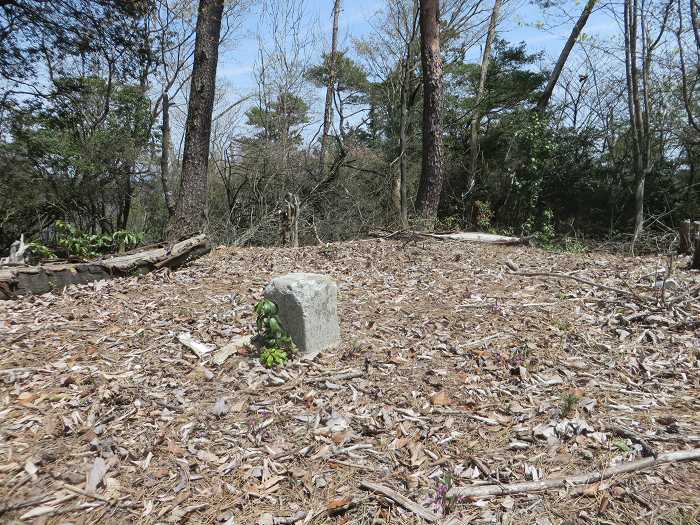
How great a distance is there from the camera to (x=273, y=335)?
3.17 meters

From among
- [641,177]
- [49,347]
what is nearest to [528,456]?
[49,347]

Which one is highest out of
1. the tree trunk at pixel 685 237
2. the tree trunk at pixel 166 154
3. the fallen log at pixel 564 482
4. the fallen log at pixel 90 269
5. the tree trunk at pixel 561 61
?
the tree trunk at pixel 561 61

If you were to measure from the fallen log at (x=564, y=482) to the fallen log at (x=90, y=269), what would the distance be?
4.43 meters

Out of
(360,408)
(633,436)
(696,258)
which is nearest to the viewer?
(633,436)

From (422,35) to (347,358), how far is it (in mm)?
6951

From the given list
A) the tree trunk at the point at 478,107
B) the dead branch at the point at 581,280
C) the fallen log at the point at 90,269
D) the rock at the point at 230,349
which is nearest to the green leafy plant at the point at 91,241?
the fallen log at the point at 90,269

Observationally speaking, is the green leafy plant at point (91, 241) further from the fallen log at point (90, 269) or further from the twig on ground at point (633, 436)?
the twig on ground at point (633, 436)

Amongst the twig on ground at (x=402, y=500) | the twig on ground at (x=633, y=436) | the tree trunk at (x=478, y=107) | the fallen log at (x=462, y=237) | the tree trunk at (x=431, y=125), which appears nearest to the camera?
the twig on ground at (x=402, y=500)

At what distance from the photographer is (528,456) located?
7.31ft

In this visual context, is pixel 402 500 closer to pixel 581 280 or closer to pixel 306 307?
pixel 306 307

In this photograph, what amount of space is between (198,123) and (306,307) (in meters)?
5.10

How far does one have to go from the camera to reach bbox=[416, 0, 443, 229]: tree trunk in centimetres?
782

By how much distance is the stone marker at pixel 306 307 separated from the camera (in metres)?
3.11

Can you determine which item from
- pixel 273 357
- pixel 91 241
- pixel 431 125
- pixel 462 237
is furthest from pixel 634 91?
pixel 91 241
